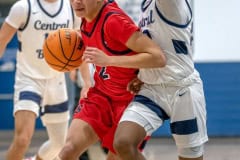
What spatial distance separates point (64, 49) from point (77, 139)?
679 millimetres

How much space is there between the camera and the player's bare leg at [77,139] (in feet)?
13.0

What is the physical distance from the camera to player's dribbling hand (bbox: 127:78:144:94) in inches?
159

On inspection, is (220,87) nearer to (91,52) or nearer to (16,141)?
(16,141)

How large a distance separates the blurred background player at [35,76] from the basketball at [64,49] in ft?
2.59

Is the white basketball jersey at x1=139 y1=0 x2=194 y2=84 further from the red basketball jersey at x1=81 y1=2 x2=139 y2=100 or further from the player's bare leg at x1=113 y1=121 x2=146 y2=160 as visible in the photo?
the player's bare leg at x1=113 y1=121 x2=146 y2=160

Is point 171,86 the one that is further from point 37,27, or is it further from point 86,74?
point 37,27

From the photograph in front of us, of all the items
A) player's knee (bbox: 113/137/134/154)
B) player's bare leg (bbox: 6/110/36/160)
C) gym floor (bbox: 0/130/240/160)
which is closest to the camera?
player's knee (bbox: 113/137/134/154)

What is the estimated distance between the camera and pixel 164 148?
761 centimetres

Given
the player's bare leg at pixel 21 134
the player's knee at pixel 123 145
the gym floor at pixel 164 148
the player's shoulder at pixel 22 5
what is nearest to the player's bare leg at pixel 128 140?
the player's knee at pixel 123 145

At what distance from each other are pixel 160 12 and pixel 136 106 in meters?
0.60

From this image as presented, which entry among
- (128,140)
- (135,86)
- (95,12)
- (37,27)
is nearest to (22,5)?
(37,27)

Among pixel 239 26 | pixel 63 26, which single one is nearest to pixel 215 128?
pixel 239 26

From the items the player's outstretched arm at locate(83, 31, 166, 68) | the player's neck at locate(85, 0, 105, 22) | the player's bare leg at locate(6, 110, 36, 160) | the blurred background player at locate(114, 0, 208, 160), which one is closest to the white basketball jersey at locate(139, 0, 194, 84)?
the blurred background player at locate(114, 0, 208, 160)

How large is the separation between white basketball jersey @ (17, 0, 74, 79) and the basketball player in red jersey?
3.46 ft
